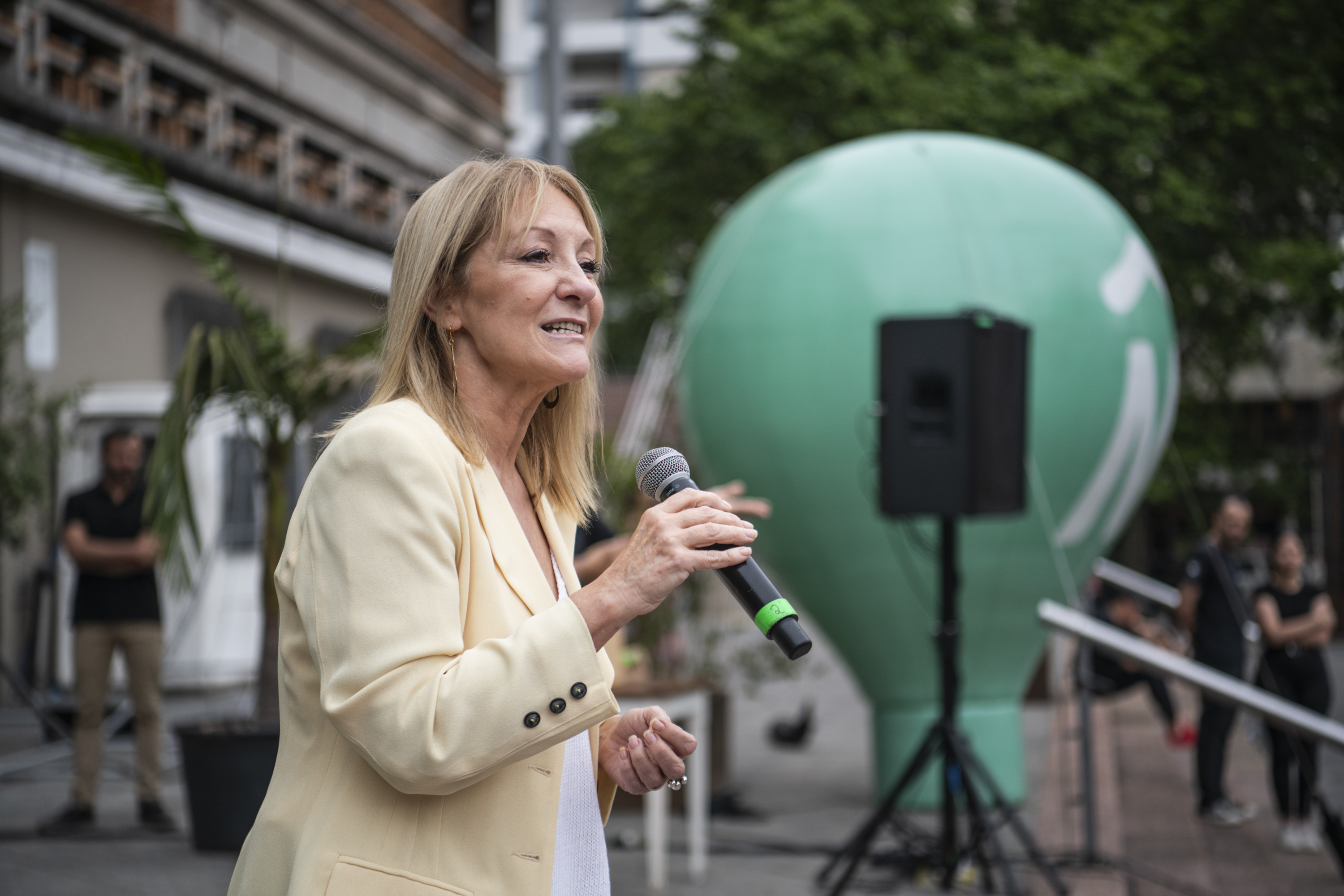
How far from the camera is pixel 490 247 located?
180 cm

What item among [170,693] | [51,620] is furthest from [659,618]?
[170,693]

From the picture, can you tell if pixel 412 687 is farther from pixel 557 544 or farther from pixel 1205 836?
pixel 1205 836

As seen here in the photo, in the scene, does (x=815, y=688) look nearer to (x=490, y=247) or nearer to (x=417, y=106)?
(x=417, y=106)

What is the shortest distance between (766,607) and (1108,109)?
1602 cm

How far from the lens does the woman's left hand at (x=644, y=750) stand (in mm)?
1875

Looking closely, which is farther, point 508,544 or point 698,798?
point 698,798

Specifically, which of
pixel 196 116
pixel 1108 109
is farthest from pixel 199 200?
pixel 1108 109

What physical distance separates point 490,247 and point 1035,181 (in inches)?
259

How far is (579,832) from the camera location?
184cm

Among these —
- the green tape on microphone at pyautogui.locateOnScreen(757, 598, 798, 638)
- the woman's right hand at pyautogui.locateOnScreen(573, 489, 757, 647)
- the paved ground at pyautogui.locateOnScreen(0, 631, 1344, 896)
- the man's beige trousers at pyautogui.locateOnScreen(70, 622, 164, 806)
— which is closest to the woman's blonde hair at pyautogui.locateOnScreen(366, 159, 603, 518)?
the woman's right hand at pyautogui.locateOnScreen(573, 489, 757, 647)

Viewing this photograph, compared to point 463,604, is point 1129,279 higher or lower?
higher

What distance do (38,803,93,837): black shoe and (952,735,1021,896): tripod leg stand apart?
4448mm

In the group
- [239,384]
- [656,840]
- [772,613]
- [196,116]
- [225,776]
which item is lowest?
[656,840]

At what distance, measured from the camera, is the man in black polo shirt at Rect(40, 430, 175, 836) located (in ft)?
22.8
